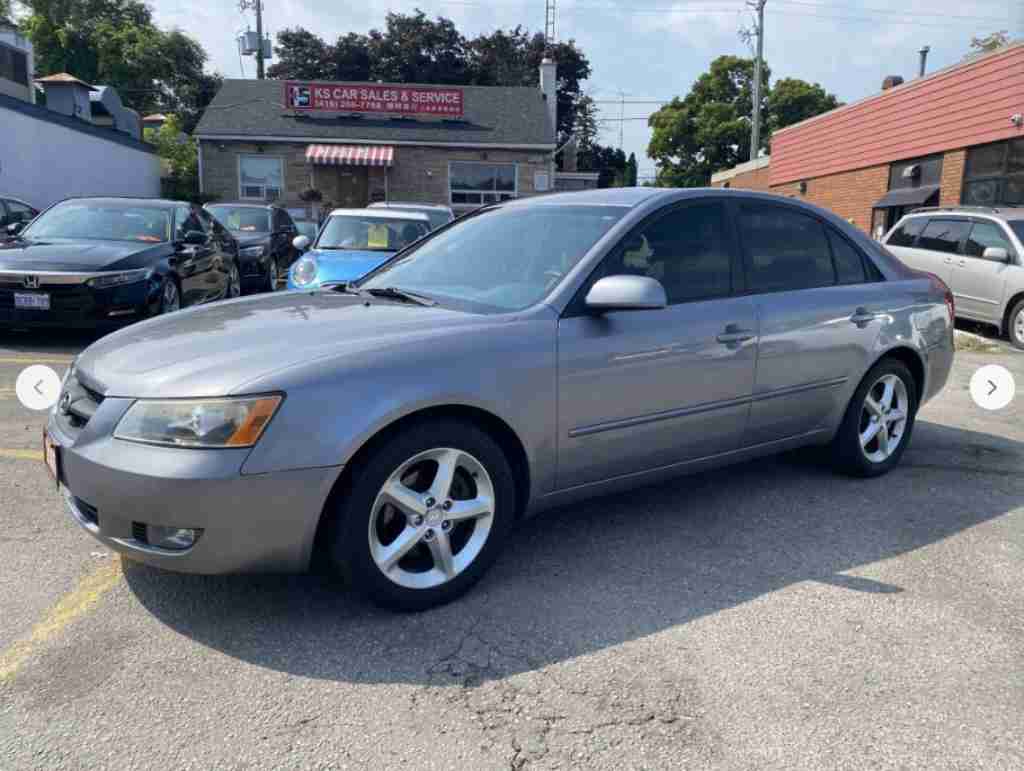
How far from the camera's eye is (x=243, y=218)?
46.9 feet

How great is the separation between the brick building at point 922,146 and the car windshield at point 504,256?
14.2 meters

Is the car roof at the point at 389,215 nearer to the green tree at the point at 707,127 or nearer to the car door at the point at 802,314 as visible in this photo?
the car door at the point at 802,314

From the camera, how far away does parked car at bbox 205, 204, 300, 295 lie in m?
12.9

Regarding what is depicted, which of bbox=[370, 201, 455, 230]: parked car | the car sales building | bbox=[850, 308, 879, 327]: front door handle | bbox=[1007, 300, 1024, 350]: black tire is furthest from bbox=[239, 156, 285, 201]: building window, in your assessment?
bbox=[850, 308, 879, 327]: front door handle

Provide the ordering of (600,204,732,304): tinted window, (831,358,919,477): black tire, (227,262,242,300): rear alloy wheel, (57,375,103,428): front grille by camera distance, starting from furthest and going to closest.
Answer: (227,262,242,300): rear alloy wheel, (831,358,919,477): black tire, (600,204,732,304): tinted window, (57,375,103,428): front grille

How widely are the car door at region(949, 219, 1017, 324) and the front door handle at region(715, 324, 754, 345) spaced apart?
822cm

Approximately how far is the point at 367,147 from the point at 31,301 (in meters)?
22.1

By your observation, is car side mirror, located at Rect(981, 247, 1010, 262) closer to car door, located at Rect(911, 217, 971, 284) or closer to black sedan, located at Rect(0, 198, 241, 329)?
car door, located at Rect(911, 217, 971, 284)

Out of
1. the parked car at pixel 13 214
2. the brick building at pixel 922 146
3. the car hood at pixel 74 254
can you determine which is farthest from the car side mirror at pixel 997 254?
the parked car at pixel 13 214

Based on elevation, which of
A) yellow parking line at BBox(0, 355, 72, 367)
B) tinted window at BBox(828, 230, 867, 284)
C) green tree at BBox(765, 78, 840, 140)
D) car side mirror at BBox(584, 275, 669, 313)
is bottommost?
yellow parking line at BBox(0, 355, 72, 367)

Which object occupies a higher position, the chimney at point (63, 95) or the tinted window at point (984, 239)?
the chimney at point (63, 95)

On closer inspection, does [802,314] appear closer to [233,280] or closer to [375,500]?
[375,500]

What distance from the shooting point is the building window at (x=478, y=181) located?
29.2 metres

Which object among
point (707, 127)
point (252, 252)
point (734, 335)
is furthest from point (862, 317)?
point (707, 127)
